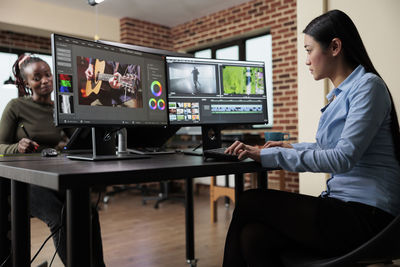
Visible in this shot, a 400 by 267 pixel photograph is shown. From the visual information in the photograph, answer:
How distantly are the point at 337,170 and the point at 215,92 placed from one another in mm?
747

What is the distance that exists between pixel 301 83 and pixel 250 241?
203 cm

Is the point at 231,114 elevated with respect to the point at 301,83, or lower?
lower

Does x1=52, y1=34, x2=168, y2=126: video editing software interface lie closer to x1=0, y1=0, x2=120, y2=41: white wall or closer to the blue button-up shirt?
the blue button-up shirt

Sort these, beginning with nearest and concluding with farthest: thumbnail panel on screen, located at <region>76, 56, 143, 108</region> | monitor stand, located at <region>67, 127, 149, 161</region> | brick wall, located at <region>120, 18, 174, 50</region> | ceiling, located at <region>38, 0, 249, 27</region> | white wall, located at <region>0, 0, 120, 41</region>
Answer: thumbnail panel on screen, located at <region>76, 56, 143, 108</region> < monitor stand, located at <region>67, 127, 149, 161</region> < white wall, located at <region>0, 0, 120, 41</region> < ceiling, located at <region>38, 0, 249, 27</region> < brick wall, located at <region>120, 18, 174, 50</region>

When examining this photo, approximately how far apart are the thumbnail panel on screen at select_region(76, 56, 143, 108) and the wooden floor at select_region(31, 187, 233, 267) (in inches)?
54.0

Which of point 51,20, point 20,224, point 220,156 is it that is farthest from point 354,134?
Result: point 51,20

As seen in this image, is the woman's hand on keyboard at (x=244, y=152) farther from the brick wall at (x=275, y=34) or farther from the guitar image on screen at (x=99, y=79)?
the brick wall at (x=275, y=34)

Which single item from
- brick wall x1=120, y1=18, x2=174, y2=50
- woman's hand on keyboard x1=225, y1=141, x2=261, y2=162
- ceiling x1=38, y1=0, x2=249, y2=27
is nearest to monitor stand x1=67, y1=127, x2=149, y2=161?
woman's hand on keyboard x1=225, y1=141, x2=261, y2=162

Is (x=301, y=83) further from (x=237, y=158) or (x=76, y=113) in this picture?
(x=76, y=113)

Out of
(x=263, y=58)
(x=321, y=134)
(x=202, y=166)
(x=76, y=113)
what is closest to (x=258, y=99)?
(x=321, y=134)

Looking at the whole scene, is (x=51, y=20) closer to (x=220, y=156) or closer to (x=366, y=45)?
(x=366, y=45)

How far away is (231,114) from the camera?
5.64 ft

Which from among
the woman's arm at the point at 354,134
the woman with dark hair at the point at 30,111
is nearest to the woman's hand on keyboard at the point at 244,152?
the woman's arm at the point at 354,134

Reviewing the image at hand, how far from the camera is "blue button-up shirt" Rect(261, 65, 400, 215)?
1.11m
